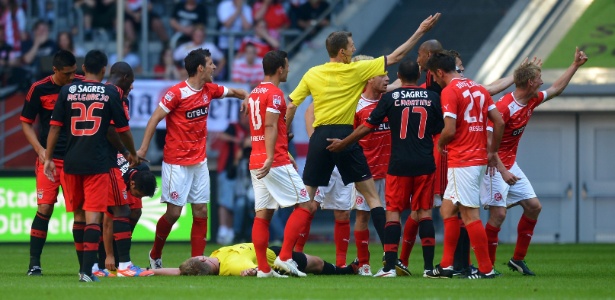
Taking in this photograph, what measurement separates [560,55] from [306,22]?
524 cm

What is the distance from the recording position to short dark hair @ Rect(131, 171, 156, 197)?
501 inches

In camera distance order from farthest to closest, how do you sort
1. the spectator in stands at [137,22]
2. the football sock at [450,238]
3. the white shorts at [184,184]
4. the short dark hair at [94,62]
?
the spectator in stands at [137,22] < the white shorts at [184,184] < the football sock at [450,238] < the short dark hair at [94,62]

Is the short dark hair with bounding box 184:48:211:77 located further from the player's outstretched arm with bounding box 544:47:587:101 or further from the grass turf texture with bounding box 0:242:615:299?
the player's outstretched arm with bounding box 544:47:587:101

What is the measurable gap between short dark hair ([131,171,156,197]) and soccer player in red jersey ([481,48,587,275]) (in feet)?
11.7

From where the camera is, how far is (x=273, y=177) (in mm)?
12359

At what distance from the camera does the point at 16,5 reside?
25.0 metres

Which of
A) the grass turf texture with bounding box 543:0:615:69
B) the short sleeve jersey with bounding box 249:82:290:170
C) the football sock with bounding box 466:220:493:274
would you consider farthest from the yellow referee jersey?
the grass turf texture with bounding box 543:0:615:69

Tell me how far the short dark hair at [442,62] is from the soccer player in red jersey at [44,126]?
375 cm

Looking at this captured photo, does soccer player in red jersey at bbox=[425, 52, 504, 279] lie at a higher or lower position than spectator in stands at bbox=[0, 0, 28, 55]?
lower

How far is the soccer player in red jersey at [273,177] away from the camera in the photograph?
482 inches

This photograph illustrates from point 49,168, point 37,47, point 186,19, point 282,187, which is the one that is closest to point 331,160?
point 282,187

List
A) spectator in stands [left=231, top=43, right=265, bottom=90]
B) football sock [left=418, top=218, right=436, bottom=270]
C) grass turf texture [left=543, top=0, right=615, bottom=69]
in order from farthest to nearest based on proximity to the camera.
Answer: spectator in stands [left=231, top=43, right=265, bottom=90]
grass turf texture [left=543, top=0, right=615, bottom=69]
football sock [left=418, top=218, right=436, bottom=270]

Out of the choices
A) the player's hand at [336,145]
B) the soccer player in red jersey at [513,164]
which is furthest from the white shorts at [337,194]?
the soccer player in red jersey at [513,164]

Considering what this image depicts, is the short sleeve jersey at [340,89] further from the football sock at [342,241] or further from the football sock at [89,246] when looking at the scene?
the football sock at [89,246]
